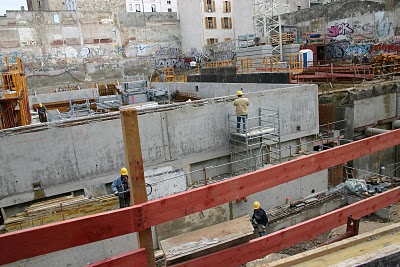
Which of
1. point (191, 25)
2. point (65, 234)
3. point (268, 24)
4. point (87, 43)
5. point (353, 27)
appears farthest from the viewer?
point (191, 25)

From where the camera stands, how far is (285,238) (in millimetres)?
3855

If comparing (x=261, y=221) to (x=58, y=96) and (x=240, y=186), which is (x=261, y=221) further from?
(x=58, y=96)

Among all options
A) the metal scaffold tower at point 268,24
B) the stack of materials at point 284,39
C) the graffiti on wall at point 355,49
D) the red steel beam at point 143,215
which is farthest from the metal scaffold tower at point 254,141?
the stack of materials at point 284,39

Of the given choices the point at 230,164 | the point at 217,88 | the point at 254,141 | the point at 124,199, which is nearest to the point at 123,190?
the point at 124,199

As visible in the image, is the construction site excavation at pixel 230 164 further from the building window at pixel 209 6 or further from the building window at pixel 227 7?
the building window at pixel 227 7

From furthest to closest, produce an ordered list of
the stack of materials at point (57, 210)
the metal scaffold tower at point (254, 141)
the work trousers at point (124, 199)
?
1. the metal scaffold tower at point (254, 141)
2. the stack of materials at point (57, 210)
3. the work trousers at point (124, 199)

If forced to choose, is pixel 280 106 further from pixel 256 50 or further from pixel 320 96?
pixel 256 50

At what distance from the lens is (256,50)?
2859 cm

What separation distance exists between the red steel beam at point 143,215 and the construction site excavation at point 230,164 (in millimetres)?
11

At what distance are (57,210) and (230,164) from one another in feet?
20.9

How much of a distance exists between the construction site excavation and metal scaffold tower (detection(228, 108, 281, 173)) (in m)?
0.06

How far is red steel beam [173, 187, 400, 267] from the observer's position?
137 inches

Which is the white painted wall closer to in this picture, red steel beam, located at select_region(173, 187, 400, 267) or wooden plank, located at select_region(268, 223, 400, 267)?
red steel beam, located at select_region(173, 187, 400, 267)

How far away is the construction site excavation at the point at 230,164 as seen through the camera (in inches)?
122
